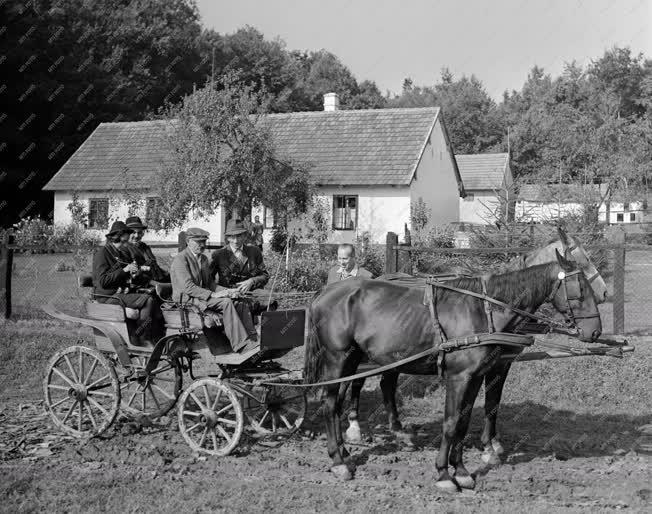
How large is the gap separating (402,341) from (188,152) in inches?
552

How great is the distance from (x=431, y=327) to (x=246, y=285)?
2.11 metres

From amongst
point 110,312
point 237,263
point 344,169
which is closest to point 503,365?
point 237,263

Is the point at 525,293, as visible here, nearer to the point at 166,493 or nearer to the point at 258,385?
the point at 258,385

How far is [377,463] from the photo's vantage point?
22.7 ft

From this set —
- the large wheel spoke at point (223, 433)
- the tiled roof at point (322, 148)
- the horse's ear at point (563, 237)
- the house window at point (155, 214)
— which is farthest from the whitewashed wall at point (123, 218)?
the horse's ear at point (563, 237)

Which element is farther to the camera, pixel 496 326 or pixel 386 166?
pixel 386 166

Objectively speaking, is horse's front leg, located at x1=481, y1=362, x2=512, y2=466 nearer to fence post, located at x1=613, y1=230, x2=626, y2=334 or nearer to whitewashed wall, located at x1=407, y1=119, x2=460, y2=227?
fence post, located at x1=613, y1=230, x2=626, y2=334

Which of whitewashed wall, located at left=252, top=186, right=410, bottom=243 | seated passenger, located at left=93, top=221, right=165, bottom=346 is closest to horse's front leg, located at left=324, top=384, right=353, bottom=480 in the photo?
seated passenger, located at left=93, top=221, right=165, bottom=346

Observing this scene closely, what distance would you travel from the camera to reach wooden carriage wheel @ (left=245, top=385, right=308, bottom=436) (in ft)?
24.9

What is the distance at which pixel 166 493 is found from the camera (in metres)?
5.75

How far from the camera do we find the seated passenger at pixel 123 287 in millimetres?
7781

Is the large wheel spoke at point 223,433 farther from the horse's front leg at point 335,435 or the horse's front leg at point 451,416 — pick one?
the horse's front leg at point 451,416

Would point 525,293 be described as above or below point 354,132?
below

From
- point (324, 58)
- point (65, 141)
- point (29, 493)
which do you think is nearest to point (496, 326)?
point (29, 493)
